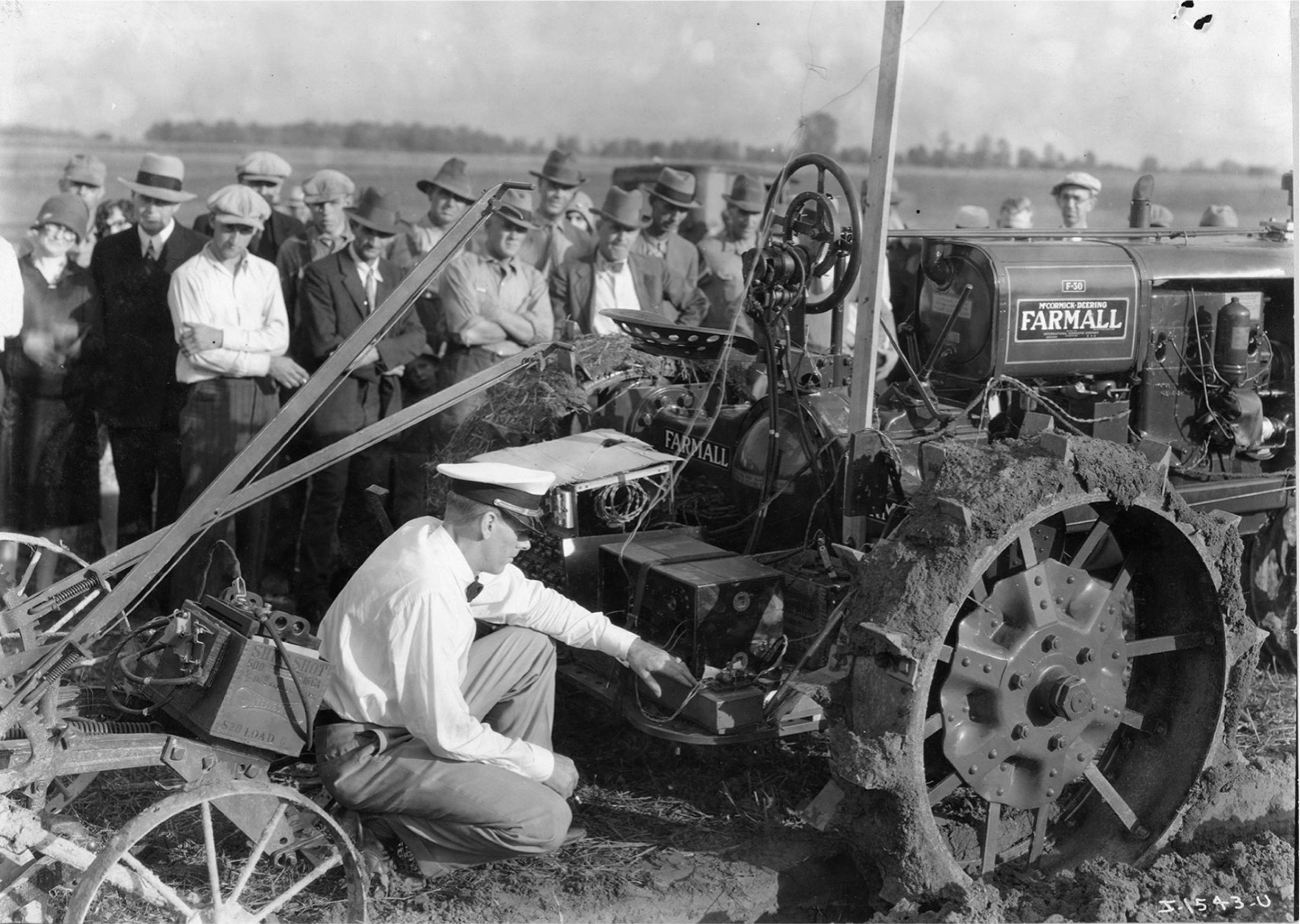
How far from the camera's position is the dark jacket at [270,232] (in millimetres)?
7645

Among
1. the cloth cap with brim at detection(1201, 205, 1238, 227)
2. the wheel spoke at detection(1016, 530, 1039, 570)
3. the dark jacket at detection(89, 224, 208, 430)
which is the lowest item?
the wheel spoke at detection(1016, 530, 1039, 570)

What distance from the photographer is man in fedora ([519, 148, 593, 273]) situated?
870 cm

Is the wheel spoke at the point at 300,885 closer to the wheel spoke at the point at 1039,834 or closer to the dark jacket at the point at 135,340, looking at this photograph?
the wheel spoke at the point at 1039,834

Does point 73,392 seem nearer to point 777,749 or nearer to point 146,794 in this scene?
point 146,794

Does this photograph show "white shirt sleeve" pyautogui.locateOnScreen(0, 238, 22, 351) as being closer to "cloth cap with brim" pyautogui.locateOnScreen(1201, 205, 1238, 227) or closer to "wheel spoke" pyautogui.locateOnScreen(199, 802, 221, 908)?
"wheel spoke" pyautogui.locateOnScreen(199, 802, 221, 908)

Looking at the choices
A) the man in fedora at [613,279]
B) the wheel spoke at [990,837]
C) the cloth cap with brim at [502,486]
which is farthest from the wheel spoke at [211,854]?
the man in fedora at [613,279]

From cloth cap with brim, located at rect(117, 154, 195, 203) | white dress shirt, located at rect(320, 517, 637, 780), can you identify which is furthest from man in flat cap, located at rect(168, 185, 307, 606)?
white dress shirt, located at rect(320, 517, 637, 780)

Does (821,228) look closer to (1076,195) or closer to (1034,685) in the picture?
(1034,685)

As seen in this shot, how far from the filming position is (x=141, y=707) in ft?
12.8

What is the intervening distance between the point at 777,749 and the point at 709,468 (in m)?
1.15

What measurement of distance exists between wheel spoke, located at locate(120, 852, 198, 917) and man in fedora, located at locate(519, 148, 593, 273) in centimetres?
563

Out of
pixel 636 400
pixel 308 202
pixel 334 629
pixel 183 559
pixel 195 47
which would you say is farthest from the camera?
pixel 308 202

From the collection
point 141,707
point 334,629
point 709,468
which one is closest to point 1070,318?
point 709,468

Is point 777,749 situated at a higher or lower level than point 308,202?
lower
